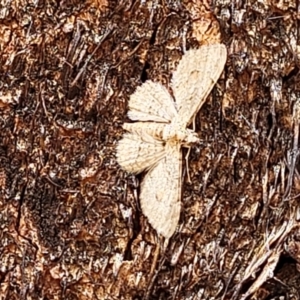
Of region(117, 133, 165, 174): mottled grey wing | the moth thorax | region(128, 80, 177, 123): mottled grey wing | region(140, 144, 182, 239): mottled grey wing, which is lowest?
region(140, 144, 182, 239): mottled grey wing

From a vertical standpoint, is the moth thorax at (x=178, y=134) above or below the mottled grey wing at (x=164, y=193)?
above

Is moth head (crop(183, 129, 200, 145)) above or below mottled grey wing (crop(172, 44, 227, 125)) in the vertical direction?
below

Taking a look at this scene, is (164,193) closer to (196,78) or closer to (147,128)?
(147,128)

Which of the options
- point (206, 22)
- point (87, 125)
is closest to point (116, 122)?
point (87, 125)


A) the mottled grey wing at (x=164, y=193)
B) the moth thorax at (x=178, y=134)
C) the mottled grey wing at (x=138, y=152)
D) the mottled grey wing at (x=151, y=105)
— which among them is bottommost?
the mottled grey wing at (x=164, y=193)

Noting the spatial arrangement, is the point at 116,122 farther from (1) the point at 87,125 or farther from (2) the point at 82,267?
(2) the point at 82,267

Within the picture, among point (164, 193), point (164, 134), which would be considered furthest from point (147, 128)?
point (164, 193)

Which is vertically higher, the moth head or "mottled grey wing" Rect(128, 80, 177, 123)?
"mottled grey wing" Rect(128, 80, 177, 123)
